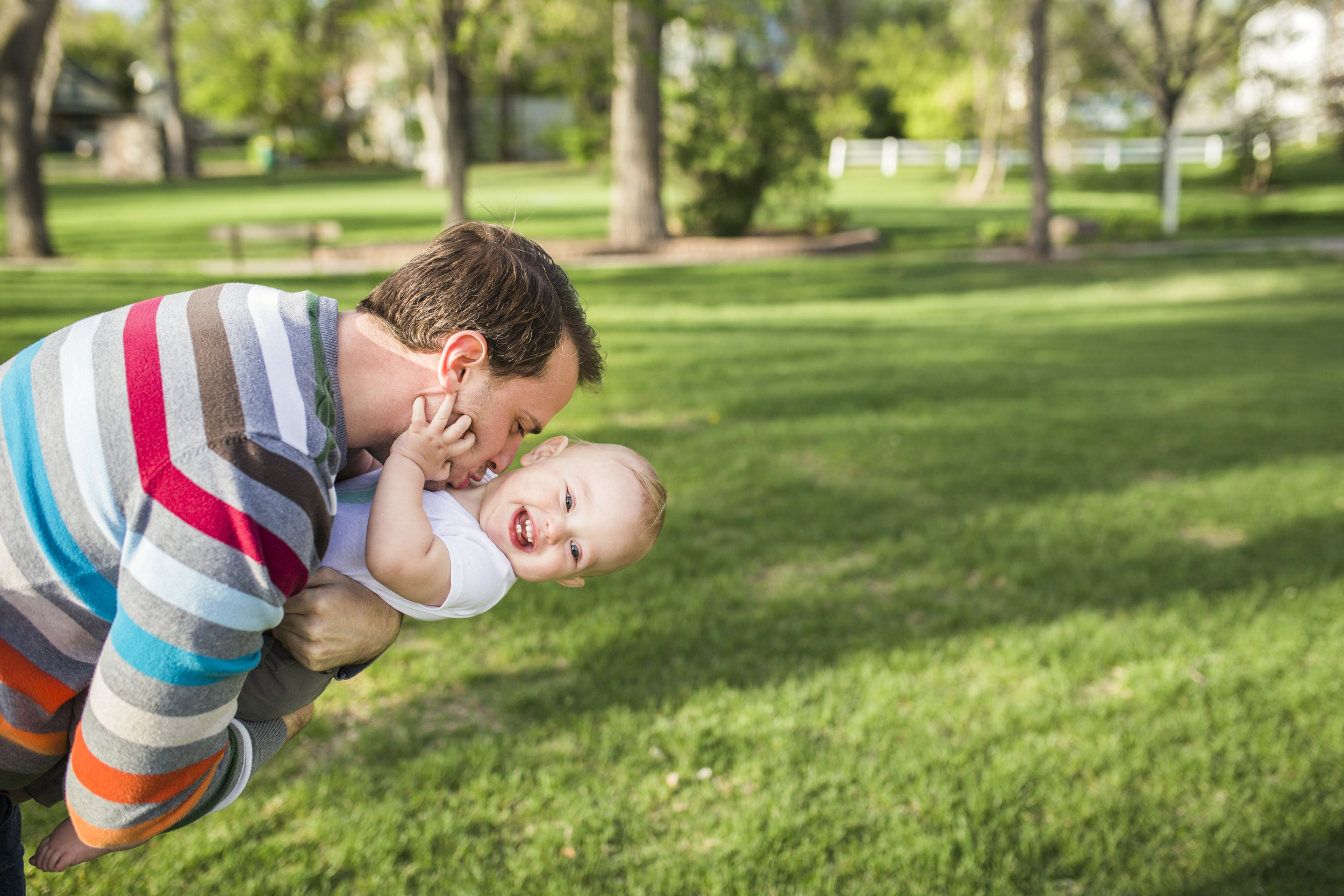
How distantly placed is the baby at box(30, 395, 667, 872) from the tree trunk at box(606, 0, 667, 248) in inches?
585

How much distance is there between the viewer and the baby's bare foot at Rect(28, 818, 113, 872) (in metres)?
1.66

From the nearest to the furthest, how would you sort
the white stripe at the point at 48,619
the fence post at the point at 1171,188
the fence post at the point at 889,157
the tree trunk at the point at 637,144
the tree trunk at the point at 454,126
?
the white stripe at the point at 48,619, the tree trunk at the point at 454,126, the tree trunk at the point at 637,144, the fence post at the point at 1171,188, the fence post at the point at 889,157

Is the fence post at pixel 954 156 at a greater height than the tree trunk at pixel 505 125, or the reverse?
the tree trunk at pixel 505 125

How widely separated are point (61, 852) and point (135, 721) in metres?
0.63

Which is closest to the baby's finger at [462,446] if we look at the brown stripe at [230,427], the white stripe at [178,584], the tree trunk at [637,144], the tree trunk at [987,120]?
the brown stripe at [230,427]

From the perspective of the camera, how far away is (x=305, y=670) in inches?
66.9

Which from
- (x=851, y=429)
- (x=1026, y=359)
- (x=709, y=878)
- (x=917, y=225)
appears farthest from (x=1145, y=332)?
(x=917, y=225)

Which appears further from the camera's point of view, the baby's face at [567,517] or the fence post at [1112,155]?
the fence post at [1112,155]

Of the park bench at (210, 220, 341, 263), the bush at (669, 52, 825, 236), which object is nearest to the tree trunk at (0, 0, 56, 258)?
the park bench at (210, 220, 341, 263)

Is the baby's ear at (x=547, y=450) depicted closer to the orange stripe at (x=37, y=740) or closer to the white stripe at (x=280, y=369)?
the white stripe at (x=280, y=369)

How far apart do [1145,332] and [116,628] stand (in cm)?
1121

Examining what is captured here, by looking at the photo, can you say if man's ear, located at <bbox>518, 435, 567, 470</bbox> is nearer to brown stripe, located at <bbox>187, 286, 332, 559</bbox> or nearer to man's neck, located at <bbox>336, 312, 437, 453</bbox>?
man's neck, located at <bbox>336, 312, 437, 453</bbox>

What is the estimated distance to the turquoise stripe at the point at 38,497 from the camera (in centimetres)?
130

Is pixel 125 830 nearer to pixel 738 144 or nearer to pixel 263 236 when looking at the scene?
pixel 263 236
